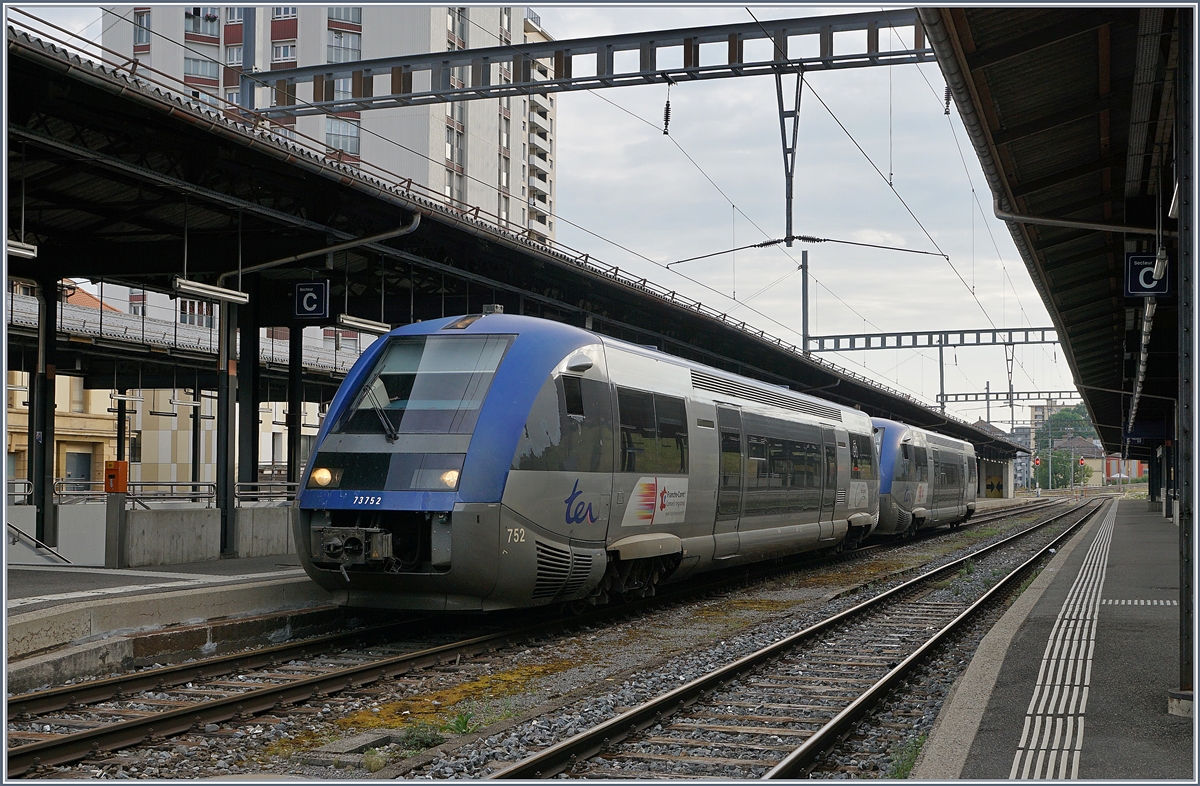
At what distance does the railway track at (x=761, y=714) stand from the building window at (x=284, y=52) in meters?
54.7

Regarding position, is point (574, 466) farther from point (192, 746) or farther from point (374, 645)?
point (192, 746)

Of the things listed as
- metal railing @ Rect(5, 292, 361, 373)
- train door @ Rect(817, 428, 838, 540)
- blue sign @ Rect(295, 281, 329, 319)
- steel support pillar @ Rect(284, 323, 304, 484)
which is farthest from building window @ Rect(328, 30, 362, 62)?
train door @ Rect(817, 428, 838, 540)

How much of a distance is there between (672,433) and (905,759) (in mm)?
7388

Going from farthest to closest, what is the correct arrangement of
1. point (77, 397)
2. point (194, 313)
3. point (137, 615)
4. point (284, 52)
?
point (284, 52) → point (77, 397) → point (194, 313) → point (137, 615)

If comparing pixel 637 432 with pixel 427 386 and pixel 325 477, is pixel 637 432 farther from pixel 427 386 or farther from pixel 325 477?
pixel 325 477

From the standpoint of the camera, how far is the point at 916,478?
29312mm

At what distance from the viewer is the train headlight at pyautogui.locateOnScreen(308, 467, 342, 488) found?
10742mm

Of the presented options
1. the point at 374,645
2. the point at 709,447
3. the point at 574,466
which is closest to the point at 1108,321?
the point at 709,447

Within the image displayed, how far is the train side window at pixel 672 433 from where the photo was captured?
43.4 feet

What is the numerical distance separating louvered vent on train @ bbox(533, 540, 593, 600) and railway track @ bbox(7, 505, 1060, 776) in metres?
0.50

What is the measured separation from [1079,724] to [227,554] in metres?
12.6

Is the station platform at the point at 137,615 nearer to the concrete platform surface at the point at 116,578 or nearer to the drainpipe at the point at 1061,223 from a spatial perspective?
the concrete platform surface at the point at 116,578

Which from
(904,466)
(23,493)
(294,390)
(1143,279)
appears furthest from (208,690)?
(904,466)

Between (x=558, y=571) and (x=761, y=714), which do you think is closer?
(x=761, y=714)
